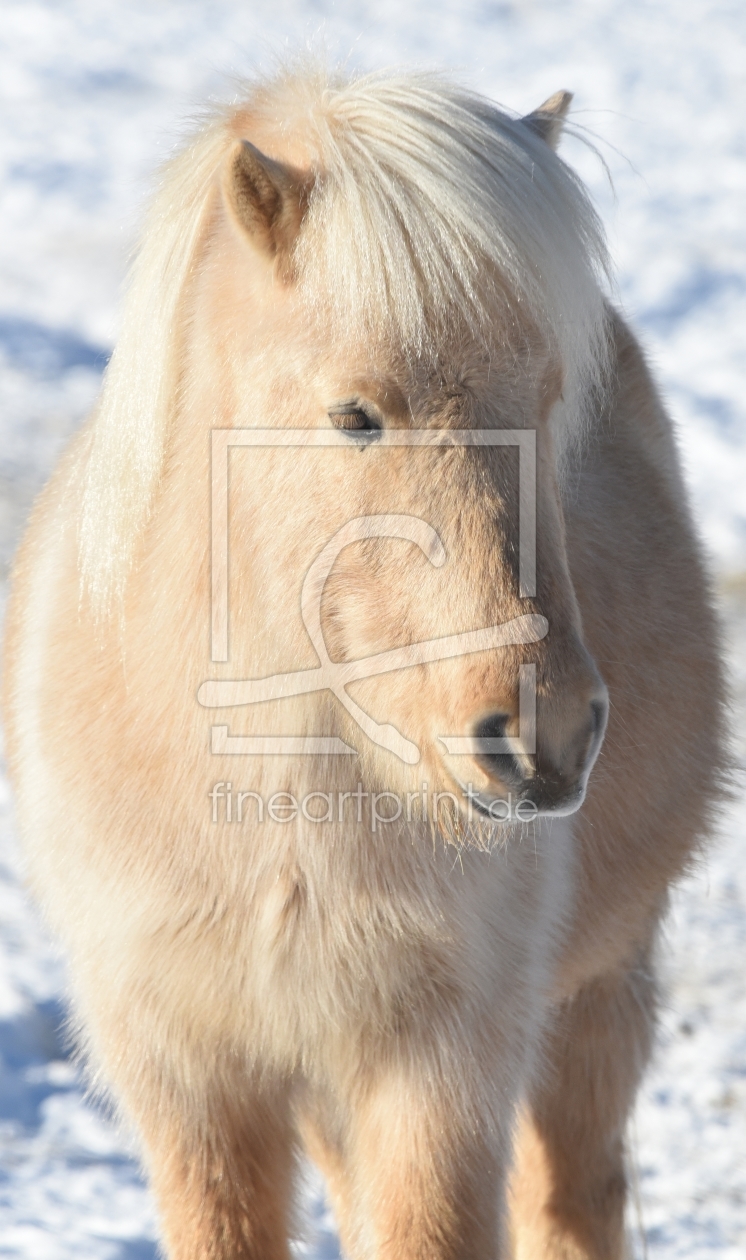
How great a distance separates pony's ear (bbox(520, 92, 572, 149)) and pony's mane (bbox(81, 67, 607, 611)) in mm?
114

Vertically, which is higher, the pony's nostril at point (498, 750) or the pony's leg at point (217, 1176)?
the pony's nostril at point (498, 750)

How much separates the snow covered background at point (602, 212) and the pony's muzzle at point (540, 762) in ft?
3.33

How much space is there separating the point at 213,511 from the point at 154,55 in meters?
13.0

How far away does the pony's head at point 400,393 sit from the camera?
Answer: 67.1 inches

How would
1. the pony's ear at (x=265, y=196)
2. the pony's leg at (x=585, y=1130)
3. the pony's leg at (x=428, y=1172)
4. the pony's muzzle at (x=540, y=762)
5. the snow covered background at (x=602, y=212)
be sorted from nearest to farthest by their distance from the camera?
the pony's muzzle at (x=540, y=762)
the pony's ear at (x=265, y=196)
the pony's leg at (x=428, y=1172)
the pony's leg at (x=585, y=1130)
the snow covered background at (x=602, y=212)

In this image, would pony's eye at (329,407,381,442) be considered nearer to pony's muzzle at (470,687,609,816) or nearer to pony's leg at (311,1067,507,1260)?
pony's muzzle at (470,687,609,816)

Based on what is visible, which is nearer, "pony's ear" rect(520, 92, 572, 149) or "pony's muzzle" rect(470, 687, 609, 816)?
"pony's muzzle" rect(470, 687, 609, 816)

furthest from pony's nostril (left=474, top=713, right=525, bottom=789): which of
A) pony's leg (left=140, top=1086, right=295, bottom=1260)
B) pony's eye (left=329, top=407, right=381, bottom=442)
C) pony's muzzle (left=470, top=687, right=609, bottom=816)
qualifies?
pony's leg (left=140, top=1086, right=295, bottom=1260)

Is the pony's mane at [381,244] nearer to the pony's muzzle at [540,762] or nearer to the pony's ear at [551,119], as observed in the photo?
the pony's ear at [551,119]

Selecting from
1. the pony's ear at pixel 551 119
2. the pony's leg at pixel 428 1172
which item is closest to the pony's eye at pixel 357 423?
the pony's ear at pixel 551 119

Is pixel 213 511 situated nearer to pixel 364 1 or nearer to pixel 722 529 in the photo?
pixel 722 529

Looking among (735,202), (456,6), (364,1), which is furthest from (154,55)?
(735,202)

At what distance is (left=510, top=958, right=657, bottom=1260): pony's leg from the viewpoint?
3146 mm

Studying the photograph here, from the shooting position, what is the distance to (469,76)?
2234mm
